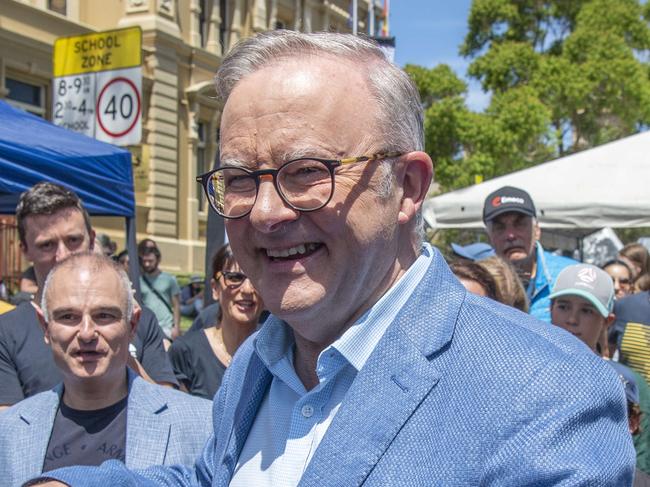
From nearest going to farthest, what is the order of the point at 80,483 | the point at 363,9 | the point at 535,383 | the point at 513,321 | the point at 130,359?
the point at 535,383, the point at 513,321, the point at 80,483, the point at 130,359, the point at 363,9

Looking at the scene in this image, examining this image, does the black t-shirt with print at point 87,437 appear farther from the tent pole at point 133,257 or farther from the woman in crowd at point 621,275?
the woman in crowd at point 621,275

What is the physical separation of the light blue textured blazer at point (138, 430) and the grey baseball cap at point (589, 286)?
182cm

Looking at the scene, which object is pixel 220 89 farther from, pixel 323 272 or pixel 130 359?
pixel 130 359

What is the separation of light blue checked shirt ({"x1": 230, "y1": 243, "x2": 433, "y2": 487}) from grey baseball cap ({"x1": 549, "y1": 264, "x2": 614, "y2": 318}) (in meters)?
2.25

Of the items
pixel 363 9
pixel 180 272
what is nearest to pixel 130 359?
pixel 180 272

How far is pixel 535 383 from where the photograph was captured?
131 centimetres

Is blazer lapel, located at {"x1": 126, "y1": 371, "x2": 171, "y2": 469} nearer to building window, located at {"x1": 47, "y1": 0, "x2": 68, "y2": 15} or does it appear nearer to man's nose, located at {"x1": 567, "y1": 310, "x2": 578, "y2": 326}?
man's nose, located at {"x1": 567, "y1": 310, "x2": 578, "y2": 326}

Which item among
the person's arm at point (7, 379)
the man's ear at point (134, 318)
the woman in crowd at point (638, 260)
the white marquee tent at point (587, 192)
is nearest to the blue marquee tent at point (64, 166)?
the person's arm at point (7, 379)

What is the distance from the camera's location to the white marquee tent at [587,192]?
6.64 m

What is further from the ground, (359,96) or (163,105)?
(163,105)

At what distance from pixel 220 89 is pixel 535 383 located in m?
0.90

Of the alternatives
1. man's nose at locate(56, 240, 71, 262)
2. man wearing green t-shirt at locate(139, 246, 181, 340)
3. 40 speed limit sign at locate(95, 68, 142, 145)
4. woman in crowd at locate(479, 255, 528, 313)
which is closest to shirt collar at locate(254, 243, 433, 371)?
woman in crowd at locate(479, 255, 528, 313)

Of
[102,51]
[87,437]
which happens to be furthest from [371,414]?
[102,51]

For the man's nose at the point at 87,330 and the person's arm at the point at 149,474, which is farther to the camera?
the man's nose at the point at 87,330
